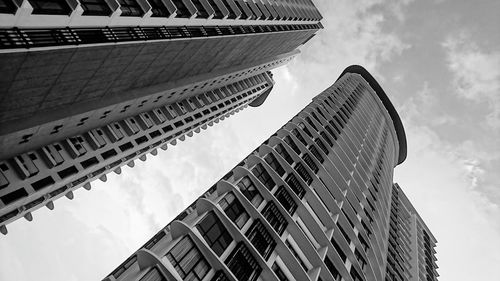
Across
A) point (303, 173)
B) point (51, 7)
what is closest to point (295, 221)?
point (303, 173)

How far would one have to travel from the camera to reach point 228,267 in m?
24.2

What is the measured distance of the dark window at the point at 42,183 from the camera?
40.5m

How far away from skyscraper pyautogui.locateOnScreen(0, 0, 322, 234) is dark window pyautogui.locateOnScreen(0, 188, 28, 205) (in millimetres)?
86

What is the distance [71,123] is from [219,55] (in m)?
19.5

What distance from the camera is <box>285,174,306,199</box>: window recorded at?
116ft

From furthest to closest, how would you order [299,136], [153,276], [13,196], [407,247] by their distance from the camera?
1. [407,247]
2. [299,136]
3. [13,196]
4. [153,276]

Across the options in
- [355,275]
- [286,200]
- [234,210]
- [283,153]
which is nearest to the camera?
[234,210]

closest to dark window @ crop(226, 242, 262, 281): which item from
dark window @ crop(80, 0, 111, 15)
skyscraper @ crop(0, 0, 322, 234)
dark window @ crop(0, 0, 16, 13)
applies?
skyscraper @ crop(0, 0, 322, 234)

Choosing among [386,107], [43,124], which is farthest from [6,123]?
[386,107]

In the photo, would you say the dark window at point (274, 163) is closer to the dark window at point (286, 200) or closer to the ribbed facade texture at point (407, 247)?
the dark window at point (286, 200)

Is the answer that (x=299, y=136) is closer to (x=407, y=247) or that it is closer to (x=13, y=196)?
(x=13, y=196)

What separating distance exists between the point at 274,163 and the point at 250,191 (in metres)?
Result: 6.35

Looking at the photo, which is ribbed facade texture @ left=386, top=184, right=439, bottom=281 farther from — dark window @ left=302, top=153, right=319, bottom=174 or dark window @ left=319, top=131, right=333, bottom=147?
dark window @ left=319, top=131, right=333, bottom=147

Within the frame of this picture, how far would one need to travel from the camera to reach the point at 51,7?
26391mm
